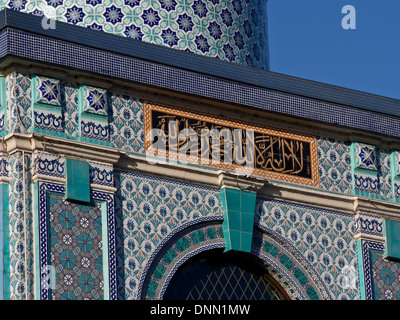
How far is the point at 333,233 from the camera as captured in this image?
17141mm

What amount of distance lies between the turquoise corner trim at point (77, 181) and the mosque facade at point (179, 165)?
0.02 m

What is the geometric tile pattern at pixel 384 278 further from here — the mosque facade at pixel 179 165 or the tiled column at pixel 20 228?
the tiled column at pixel 20 228

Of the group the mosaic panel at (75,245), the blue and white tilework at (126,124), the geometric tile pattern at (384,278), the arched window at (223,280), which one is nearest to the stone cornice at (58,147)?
the blue and white tilework at (126,124)

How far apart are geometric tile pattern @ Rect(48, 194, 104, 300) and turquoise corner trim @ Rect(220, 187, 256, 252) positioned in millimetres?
1593

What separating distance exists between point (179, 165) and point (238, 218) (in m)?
0.92

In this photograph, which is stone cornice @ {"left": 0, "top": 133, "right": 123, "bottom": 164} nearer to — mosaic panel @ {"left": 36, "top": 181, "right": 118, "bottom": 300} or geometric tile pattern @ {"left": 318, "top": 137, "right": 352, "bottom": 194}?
mosaic panel @ {"left": 36, "top": 181, "right": 118, "bottom": 300}

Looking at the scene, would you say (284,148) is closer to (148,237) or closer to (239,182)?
(239,182)

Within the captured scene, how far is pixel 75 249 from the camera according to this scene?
1533 cm

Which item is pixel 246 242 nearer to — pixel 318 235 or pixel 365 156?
pixel 318 235

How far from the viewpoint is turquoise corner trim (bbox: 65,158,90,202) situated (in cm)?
1547

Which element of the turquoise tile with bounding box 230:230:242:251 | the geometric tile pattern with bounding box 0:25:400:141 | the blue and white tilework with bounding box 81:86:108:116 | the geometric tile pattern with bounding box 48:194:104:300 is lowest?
the geometric tile pattern with bounding box 48:194:104:300

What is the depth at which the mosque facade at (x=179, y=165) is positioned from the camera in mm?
15391

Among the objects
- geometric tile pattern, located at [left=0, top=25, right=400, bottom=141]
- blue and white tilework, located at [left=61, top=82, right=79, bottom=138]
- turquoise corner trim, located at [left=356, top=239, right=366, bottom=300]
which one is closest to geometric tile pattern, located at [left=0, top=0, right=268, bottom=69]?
geometric tile pattern, located at [left=0, top=25, right=400, bottom=141]

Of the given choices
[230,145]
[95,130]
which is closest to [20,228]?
[95,130]
